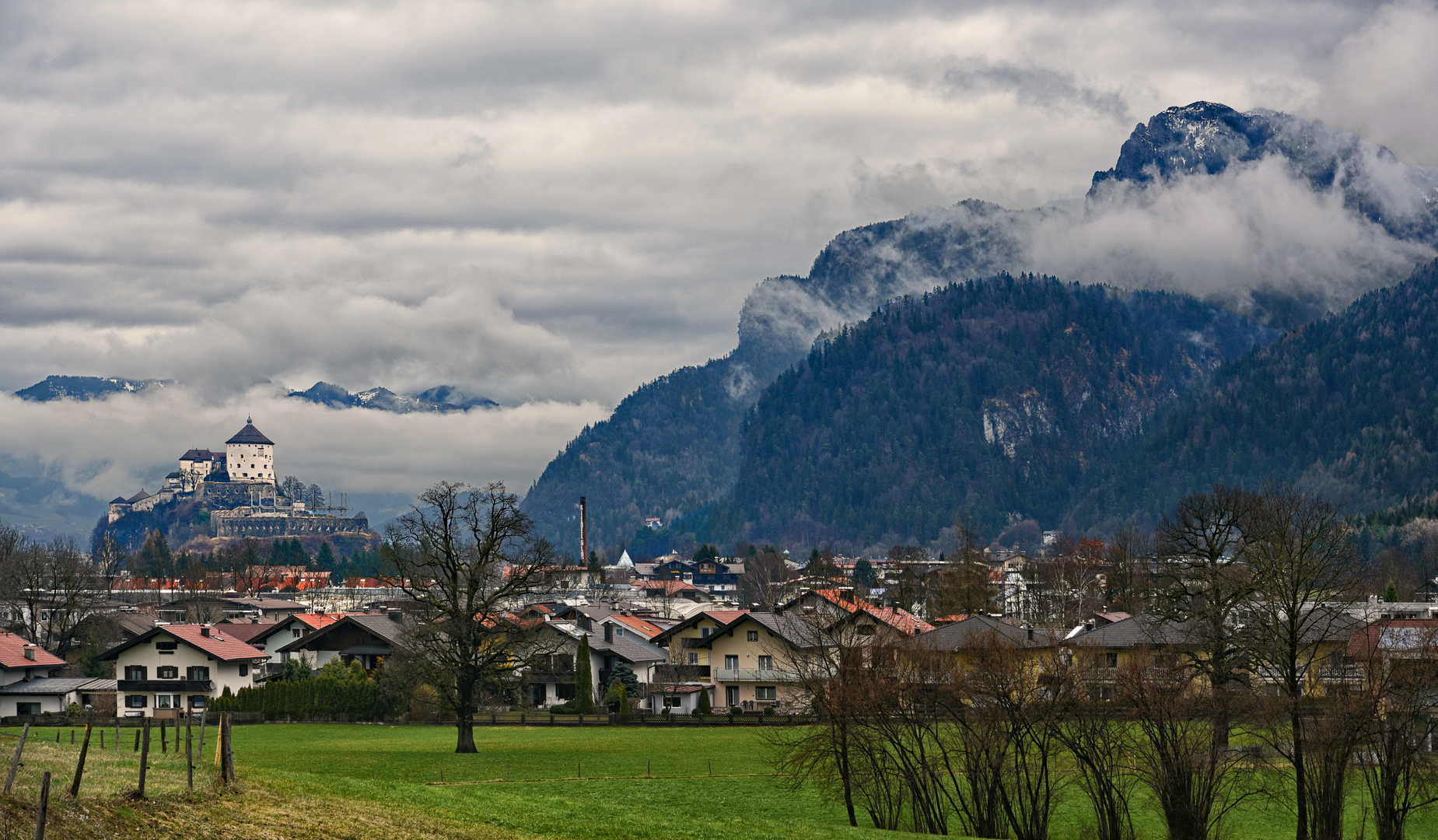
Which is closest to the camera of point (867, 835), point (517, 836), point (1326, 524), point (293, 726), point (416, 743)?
point (517, 836)

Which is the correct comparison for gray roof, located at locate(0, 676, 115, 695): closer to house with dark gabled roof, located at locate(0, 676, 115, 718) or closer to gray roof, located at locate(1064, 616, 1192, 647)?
house with dark gabled roof, located at locate(0, 676, 115, 718)

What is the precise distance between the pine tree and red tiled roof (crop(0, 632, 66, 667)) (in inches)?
1588

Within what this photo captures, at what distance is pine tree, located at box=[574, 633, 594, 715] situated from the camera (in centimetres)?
10019

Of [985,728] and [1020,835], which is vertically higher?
[985,728]

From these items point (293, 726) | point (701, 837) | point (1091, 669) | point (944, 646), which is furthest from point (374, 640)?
point (701, 837)

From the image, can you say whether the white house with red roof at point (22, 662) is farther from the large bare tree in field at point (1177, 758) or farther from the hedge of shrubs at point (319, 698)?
the large bare tree in field at point (1177, 758)

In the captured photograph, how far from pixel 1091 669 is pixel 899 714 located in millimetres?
12357

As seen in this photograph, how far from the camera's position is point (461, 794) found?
44.0m

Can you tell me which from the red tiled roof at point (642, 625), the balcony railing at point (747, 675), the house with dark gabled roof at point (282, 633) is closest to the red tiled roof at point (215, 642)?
the house with dark gabled roof at point (282, 633)

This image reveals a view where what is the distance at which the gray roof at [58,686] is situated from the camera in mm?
100500

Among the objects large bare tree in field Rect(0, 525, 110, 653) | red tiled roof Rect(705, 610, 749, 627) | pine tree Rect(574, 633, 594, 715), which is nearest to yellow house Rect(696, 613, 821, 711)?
red tiled roof Rect(705, 610, 749, 627)

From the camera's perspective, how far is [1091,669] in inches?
2293

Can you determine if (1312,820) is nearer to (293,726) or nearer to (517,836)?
(517,836)

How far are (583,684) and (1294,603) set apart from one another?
59868mm
